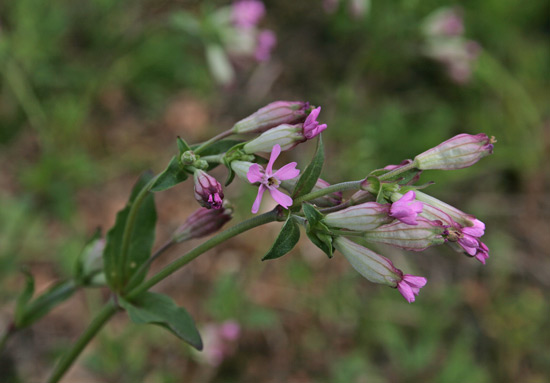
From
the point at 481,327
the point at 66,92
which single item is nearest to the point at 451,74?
the point at 481,327

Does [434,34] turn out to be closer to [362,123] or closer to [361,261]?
[362,123]

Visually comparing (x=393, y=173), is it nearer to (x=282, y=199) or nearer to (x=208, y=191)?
(x=282, y=199)

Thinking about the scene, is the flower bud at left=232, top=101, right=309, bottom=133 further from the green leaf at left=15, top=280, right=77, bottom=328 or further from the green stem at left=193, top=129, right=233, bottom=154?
the green leaf at left=15, top=280, right=77, bottom=328

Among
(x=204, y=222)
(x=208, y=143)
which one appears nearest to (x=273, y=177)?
(x=208, y=143)

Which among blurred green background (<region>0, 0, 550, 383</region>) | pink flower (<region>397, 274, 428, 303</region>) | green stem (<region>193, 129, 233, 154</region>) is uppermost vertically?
green stem (<region>193, 129, 233, 154</region>)

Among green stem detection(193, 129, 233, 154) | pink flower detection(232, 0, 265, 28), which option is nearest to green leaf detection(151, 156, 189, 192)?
green stem detection(193, 129, 233, 154)

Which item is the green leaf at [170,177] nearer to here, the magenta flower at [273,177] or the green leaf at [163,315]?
the magenta flower at [273,177]

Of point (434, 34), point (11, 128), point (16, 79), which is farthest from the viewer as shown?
point (434, 34)
